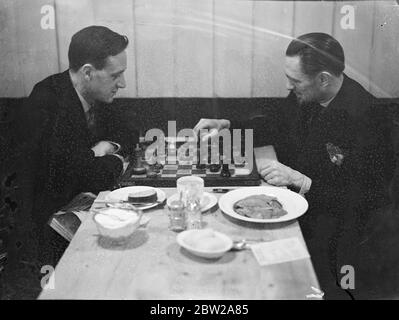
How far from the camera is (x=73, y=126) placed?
2.67 metres

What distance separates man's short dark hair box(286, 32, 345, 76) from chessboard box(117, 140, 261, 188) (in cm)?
75

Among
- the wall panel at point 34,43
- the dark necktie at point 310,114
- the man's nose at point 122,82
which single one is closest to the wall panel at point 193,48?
the man's nose at point 122,82

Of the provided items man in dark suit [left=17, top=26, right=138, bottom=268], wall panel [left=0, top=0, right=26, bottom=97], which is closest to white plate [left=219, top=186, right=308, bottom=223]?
man in dark suit [left=17, top=26, right=138, bottom=268]

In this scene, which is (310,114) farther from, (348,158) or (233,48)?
(233,48)

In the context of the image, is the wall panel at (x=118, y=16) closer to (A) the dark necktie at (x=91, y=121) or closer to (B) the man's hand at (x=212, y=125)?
(A) the dark necktie at (x=91, y=121)

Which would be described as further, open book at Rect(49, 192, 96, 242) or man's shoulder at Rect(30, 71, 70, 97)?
man's shoulder at Rect(30, 71, 70, 97)

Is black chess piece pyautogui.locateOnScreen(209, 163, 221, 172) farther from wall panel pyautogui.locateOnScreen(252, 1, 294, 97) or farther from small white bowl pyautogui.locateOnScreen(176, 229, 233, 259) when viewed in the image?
wall panel pyautogui.locateOnScreen(252, 1, 294, 97)

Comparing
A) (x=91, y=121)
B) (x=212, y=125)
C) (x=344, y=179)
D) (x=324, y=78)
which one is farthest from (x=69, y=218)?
(x=324, y=78)

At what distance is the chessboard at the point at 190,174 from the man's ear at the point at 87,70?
0.59 metres

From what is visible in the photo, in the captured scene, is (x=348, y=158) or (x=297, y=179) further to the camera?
(x=348, y=158)

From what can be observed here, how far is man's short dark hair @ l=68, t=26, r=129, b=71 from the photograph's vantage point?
109 inches

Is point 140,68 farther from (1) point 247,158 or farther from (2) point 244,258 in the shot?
(2) point 244,258

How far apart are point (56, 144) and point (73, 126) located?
0.13 m
